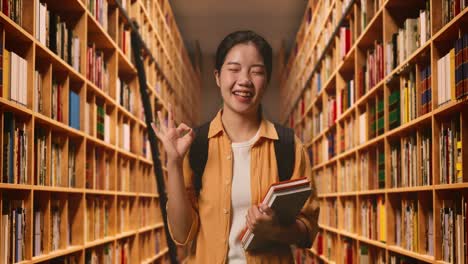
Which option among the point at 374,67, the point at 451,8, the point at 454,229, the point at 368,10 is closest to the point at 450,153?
the point at 454,229

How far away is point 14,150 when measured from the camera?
8.74 feet

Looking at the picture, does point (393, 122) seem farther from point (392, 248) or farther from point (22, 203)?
point (22, 203)

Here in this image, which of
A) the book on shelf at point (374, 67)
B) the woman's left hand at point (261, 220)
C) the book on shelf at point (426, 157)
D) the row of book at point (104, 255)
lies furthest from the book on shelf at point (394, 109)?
the row of book at point (104, 255)

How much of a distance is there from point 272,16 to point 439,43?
270 centimetres

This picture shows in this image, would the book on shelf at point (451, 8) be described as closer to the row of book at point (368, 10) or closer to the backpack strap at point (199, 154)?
the backpack strap at point (199, 154)

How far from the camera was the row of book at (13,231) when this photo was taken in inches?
100

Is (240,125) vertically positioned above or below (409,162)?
above

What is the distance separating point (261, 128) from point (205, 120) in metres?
0.35

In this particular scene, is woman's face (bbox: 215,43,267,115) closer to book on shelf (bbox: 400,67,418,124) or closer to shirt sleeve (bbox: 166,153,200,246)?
shirt sleeve (bbox: 166,153,200,246)

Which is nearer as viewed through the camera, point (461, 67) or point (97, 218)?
point (461, 67)

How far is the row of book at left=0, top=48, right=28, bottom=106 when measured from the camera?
251 centimetres

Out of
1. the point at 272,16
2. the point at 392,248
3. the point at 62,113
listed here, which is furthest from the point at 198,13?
the point at 392,248

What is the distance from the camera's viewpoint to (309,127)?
757cm

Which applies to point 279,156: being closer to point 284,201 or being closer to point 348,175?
point 284,201
